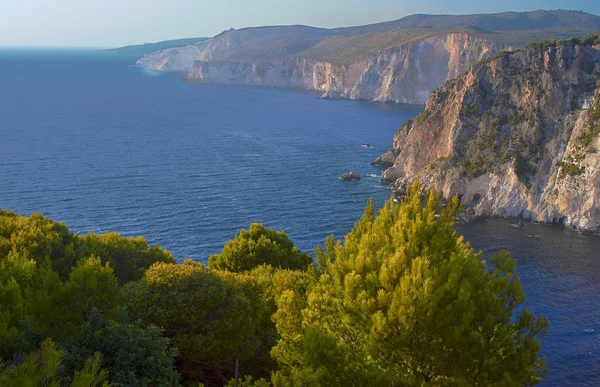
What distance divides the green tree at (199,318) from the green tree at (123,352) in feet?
25.1

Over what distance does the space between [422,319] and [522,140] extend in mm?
79399

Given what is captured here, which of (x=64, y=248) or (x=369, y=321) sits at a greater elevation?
(x=369, y=321)

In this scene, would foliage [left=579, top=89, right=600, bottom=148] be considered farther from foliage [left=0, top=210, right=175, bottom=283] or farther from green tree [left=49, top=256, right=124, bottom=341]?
green tree [left=49, top=256, right=124, bottom=341]

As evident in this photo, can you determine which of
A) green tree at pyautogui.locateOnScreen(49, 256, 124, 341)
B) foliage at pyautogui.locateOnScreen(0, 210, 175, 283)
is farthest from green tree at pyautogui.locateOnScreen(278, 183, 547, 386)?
foliage at pyautogui.locateOnScreen(0, 210, 175, 283)

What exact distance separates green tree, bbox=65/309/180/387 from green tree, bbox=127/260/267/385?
7.65m

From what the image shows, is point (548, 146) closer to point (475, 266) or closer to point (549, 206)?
point (549, 206)

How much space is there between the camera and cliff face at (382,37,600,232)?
258 ft

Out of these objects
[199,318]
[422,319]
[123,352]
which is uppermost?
[422,319]

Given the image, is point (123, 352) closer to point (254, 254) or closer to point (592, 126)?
point (254, 254)

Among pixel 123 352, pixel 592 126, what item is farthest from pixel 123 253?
pixel 592 126

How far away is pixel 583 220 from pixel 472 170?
18.5m

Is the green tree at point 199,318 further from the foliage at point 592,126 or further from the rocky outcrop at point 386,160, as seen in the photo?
the rocky outcrop at point 386,160

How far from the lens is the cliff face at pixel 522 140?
258 ft

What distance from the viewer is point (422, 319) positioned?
15.4 m
